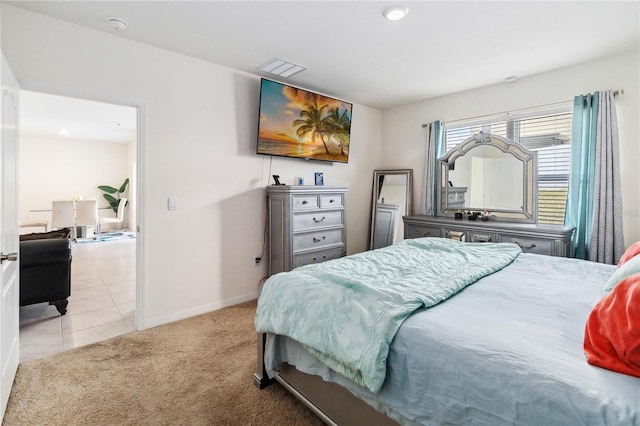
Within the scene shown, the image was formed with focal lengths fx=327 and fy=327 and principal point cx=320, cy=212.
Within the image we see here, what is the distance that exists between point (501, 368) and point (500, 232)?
8.83ft

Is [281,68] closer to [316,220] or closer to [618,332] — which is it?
[316,220]

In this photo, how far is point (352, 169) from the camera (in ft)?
15.6

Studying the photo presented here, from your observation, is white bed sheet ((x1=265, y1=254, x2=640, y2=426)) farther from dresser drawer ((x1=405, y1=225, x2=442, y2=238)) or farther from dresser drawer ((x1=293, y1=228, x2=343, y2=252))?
dresser drawer ((x1=405, y1=225, x2=442, y2=238))

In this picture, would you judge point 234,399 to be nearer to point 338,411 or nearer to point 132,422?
point 132,422

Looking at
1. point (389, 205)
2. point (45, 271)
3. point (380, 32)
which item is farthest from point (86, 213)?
point (380, 32)

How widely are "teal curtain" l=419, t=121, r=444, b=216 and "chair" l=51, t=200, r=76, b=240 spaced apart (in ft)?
24.1

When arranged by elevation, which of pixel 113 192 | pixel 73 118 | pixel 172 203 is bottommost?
pixel 172 203

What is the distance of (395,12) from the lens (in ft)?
7.52

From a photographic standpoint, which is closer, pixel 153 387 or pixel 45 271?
pixel 153 387

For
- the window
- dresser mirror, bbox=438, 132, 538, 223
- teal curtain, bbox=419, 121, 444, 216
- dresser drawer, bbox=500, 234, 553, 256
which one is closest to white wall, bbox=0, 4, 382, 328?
teal curtain, bbox=419, 121, 444, 216

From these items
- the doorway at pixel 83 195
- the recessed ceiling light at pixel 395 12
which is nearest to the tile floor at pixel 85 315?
the doorway at pixel 83 195

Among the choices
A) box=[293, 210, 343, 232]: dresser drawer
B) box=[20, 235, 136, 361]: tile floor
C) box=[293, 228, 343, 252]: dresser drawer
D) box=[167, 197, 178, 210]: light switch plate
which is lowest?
box=[20, 235, 136, 361]: tile floor

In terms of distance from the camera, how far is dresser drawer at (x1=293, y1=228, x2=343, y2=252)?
357 centimetres

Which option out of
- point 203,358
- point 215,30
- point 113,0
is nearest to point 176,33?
point 215,30
